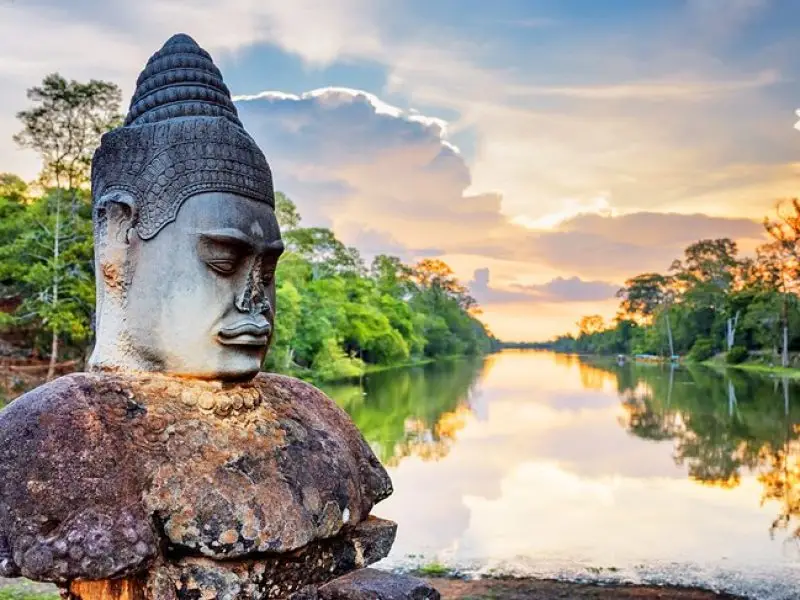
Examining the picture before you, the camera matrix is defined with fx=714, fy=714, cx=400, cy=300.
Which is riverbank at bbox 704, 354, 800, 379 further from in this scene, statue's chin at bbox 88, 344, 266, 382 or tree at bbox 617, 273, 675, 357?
statue's chin at bbox 88, 344, 266, 382

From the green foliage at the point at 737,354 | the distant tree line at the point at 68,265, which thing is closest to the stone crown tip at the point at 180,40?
the distant tree line at the point at 68,265

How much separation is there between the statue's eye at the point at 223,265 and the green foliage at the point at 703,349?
63134mm

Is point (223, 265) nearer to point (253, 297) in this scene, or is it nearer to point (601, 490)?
point (253, 297)

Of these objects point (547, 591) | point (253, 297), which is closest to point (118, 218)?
point (253, 297)

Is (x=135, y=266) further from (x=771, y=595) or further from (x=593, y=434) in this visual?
(x=593, y=434)

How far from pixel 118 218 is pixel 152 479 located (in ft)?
3.32

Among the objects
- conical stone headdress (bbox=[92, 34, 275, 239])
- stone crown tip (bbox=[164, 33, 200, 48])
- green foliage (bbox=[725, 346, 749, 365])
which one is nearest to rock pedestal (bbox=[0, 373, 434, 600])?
conical stone headdress (bbox=[92, 34, 275, 239])

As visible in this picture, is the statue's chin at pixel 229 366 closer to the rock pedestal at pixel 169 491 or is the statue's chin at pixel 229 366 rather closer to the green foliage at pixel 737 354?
the rock pedestal at pixel 169 491

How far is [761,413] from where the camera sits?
24609 mm

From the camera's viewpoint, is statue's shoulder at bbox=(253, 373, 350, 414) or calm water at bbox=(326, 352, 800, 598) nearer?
statue's shoulder at bbox=(253, 373, 350, 414)

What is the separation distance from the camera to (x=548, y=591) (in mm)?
8898

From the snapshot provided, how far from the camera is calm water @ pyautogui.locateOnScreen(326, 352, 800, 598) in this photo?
9992mm

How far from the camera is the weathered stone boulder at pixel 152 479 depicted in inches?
87.0

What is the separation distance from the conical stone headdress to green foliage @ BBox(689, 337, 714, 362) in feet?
207
